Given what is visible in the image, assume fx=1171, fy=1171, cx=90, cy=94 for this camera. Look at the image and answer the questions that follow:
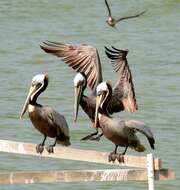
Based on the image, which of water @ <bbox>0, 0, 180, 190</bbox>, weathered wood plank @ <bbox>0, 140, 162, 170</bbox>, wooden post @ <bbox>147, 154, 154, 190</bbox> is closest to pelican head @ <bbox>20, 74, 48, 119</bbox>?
weathered wood plank @ <bbox>0, 140, 162, 170</bbox>

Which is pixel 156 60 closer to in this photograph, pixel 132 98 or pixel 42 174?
pixel 132 98

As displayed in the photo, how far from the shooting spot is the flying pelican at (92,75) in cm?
1209

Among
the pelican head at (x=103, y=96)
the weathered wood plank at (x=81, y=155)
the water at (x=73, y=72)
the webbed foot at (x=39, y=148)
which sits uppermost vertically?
the pelican head at (x=103, y=96)

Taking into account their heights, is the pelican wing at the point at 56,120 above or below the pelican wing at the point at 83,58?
below

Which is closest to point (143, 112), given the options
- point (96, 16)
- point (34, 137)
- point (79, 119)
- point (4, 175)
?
point (79, 119)

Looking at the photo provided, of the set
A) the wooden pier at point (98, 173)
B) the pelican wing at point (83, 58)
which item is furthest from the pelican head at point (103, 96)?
the pelican wing at point (83, 58)

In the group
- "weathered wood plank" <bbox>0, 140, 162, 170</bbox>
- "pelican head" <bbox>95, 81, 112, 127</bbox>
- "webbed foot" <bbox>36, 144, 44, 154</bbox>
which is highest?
"pelican head" <bbox>95, 81, 112, 127</bbox>

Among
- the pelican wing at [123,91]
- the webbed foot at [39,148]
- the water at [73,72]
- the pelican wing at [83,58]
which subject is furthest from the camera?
the water at [73,72]

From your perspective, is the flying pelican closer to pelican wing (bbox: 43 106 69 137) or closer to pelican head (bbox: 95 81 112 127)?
pelican head (bbox: 95 81 112 127)

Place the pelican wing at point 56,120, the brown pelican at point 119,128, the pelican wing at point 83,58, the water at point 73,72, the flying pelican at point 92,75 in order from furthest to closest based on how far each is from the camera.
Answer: the water at point 73,72 → the pelican wing at point 83,58 → the flying pelican at point 92,75 → the pelican wing at point 56,120 → the brown pelican at point 119,128

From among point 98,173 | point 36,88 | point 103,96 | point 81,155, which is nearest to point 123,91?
point 103,96

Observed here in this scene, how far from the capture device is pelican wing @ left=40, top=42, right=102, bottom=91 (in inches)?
520

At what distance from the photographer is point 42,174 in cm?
925

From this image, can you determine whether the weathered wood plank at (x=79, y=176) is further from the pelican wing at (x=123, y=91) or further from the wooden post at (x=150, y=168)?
the pelican wing at (x=123, y=91)
